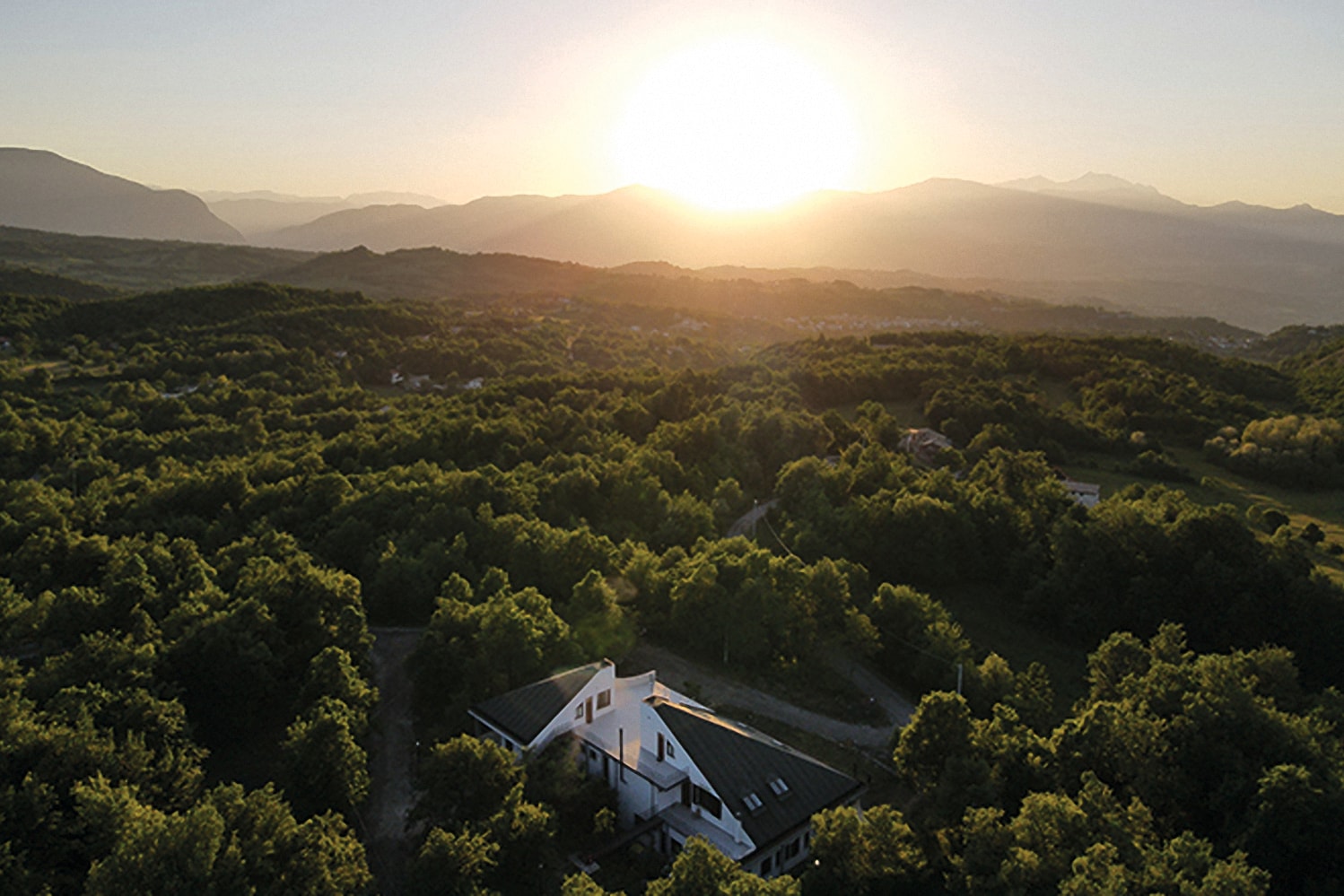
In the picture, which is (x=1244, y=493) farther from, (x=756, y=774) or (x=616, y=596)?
(x=756, y=774)

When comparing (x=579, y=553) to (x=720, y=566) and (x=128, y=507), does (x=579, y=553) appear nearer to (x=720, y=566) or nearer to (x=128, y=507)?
(x=720, y=566)

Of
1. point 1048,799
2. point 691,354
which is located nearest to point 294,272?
point 691,354

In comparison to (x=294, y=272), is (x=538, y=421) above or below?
below

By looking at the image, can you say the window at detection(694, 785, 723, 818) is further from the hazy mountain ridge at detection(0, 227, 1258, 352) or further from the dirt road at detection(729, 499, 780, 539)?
the hazy mountain ridge at detection(0, 227, 1258, 352)

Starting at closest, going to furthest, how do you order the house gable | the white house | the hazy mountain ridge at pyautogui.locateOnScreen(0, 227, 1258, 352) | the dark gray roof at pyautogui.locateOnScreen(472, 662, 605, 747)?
the white house → the house gable → the dark gray roof at pyautogui.locateOnScreen(472, 662, 605, 747) → the hazy mountain ridge at pyautogui.locateOnScreen(0, 227, 1258, 352)

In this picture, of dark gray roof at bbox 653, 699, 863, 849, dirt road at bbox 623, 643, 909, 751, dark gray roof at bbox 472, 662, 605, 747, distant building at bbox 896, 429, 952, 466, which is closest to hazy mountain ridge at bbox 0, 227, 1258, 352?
distant building at bbox 896, 429, 952, 466
